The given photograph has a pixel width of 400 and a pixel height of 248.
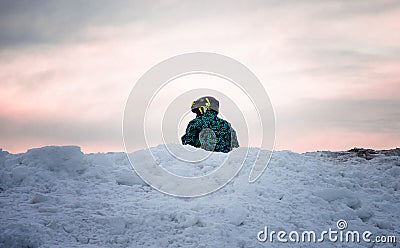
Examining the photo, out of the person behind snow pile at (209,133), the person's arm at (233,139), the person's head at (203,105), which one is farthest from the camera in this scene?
the person's head at (203,105)

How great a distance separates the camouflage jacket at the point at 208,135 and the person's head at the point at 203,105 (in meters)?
0.32

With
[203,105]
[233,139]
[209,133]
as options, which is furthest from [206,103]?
[233,139]

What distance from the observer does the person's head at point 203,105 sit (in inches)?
515

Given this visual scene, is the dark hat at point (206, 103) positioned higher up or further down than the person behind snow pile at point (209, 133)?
higher up

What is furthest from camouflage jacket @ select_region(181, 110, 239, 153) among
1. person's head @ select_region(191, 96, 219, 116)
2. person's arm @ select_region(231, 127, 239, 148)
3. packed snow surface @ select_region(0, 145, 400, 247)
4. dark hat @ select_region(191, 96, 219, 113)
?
packed snow surface @ select_region(0, 145, 400, 247)

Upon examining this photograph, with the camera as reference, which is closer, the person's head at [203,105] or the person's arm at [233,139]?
the person's arm at [233,139]

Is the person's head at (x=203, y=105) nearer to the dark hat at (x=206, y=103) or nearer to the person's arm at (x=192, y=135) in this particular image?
the dark hat at (x=206, y=103)

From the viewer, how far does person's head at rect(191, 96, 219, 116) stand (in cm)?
1308

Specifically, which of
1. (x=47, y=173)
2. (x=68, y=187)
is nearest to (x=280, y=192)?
(x=68, y=187)

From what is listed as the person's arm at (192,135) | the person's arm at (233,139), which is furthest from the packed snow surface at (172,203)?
the person's arm at (233,139)

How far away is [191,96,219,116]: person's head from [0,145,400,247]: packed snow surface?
2.80 m

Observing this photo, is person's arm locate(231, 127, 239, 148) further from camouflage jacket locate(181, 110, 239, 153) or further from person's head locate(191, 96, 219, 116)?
person's head locate(191, 96, 219, 116)

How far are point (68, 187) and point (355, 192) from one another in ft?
20.0

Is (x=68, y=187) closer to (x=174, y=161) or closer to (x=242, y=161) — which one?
(x=174, y=161)
